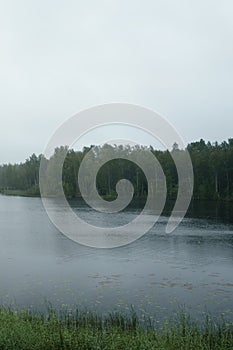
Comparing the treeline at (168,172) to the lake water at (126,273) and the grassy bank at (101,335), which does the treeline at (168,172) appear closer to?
the lake water at (126,273)

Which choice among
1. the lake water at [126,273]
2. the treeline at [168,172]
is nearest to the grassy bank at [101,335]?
the lake water at [126,273]

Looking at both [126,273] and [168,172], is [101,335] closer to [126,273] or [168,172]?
[126,273]

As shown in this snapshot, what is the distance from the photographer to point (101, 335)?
25.8 feet

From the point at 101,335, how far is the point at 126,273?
7.49m

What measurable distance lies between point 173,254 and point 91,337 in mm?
Answer: 12230

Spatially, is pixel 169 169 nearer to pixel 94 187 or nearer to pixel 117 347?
pixel 94 187

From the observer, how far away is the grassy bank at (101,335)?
730cm

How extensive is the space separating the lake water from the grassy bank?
Result: 4.90ft

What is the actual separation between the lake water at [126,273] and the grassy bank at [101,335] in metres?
1.49

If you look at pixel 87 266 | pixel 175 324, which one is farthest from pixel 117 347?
pixel 87 266

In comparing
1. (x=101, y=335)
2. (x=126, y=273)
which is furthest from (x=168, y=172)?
(x=101, y=335)

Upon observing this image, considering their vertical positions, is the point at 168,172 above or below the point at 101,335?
above

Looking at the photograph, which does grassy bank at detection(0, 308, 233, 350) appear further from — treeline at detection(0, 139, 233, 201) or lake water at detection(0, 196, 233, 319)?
treeline at detection(0, 139, 233, 201)

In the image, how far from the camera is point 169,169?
66.3 metres
